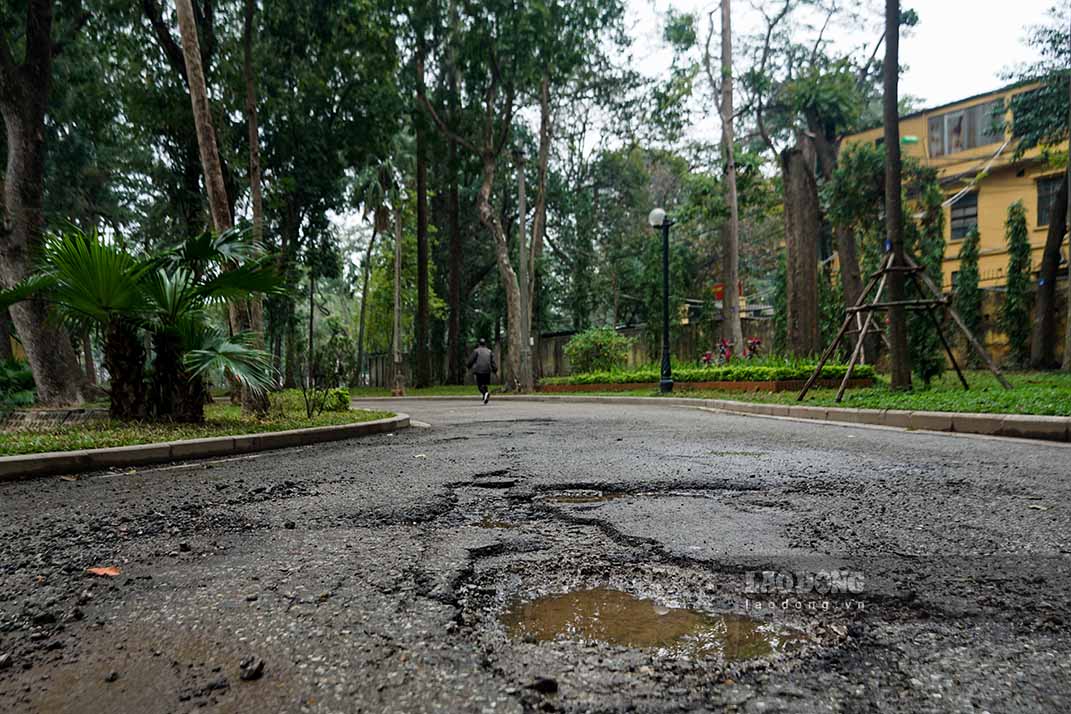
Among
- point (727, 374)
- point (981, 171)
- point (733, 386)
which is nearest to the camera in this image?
point (733, 386)

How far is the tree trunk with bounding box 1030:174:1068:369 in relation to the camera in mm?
16484

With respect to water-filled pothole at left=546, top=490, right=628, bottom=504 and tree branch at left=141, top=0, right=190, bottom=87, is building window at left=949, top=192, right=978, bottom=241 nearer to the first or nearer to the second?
tree branch at left=141, top=0, right=190, bottom=87

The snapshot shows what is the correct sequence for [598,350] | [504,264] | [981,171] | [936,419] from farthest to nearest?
1. [981,171]
2. [598,350]
3. [504,264]
4. [936,419]

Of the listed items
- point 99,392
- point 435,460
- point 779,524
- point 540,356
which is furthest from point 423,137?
point 779,524

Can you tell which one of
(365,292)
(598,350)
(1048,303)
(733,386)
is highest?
(365,292)

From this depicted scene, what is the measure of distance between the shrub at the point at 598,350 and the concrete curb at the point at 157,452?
1485 centimetres

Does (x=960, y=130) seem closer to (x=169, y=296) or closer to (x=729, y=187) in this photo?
(x=729, y=187)

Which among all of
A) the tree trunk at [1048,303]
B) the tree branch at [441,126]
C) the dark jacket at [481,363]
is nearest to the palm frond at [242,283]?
the dark jacket at [481,363]

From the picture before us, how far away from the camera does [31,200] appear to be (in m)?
11.5

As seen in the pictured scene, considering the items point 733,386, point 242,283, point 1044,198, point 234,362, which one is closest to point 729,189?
point 733,386

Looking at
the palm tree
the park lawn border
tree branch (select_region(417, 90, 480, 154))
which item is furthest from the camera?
tree branch (select_region(417, 90, 480, 154))

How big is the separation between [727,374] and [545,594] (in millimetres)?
13730

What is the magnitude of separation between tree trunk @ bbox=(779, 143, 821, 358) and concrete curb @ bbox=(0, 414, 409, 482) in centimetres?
1223

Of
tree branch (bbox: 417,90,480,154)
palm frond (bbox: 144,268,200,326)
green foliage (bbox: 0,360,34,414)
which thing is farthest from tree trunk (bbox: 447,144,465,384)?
palm frond (bbox: 144,268,200,326)
